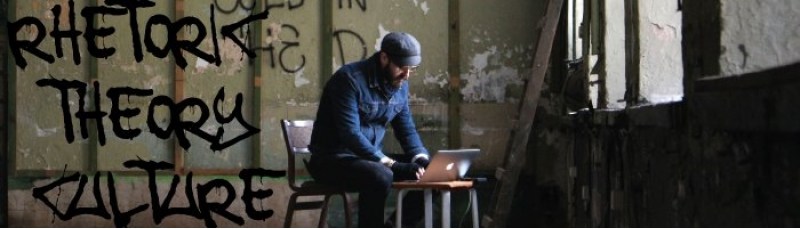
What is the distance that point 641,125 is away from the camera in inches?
184

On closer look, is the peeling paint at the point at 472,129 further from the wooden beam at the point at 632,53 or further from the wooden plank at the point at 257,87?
the wooden beam at the point at 632,53

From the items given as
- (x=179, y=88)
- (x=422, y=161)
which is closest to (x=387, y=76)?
(x=422, y=161)

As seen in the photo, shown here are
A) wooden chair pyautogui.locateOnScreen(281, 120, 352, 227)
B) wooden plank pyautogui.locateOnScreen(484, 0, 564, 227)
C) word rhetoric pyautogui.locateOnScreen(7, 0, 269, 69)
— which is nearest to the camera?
wooden chair pyautogui.locateOnScreen(281, 120, 352, 227)

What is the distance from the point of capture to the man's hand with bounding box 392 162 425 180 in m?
5.25

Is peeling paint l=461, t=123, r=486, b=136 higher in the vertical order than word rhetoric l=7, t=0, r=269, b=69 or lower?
lower

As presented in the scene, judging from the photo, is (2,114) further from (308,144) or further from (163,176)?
(308,144)

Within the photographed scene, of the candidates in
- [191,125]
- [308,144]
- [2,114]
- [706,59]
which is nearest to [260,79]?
[191,125]

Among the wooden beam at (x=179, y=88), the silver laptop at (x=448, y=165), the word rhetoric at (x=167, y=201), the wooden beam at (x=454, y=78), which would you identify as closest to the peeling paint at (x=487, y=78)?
the wooden beam at (x=454, y=78)

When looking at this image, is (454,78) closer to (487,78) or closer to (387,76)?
(487,78)

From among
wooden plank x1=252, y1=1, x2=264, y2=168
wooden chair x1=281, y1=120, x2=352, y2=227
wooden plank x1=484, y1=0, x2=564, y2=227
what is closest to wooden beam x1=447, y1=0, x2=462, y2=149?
wooden plank x1=484, y1=0, x2=564, y2=227

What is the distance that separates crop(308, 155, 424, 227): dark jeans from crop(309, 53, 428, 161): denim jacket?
6cm

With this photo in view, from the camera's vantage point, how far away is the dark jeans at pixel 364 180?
17.0 ft

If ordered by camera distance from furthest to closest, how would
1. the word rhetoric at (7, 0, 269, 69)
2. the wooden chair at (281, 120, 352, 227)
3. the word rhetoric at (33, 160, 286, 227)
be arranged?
1. the word rhetoric at (7, 0, 269, 69)
2. the word rhetoric at (33, 160, 286, 227)
3. the wooden chair at (281, 120, 352, 227)

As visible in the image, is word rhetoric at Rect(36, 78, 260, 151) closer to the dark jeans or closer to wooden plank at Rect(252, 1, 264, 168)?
wooden plank at Rect(252, 1, 264, 168)
